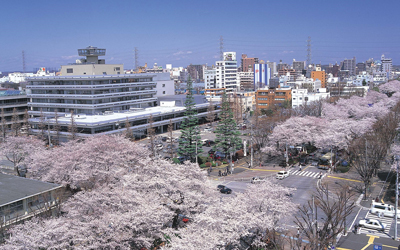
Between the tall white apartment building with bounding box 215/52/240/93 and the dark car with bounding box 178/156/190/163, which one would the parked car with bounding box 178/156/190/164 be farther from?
the tall white apartment building with bounding box 215/52/240/93

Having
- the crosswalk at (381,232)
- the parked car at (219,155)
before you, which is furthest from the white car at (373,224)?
the parked car at (219,155)

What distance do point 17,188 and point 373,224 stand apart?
22.5 m

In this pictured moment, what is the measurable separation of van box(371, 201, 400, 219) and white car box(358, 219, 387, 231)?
1.61 m

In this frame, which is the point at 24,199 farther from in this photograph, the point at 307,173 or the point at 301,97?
the point at 301,97

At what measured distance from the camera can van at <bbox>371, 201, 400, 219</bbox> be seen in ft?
73.1

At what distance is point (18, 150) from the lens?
107 feet

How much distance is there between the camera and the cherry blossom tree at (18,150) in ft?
105

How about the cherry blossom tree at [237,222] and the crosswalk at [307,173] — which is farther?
the crosswalk at [307,173]

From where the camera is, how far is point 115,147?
28.0m

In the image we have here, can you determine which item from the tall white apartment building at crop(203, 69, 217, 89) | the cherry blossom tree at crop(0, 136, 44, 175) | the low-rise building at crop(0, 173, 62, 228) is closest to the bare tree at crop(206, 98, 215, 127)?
the cherry blossom tree at crop(0, 136, 44, 175)

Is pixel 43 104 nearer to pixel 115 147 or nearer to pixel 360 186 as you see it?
pixel 115 147

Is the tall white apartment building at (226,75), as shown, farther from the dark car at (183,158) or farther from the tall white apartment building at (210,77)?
the dark car at (183,158)

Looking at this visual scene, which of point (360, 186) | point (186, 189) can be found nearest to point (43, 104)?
point (186, 189)

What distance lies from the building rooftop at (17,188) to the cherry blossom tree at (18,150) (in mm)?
9200
